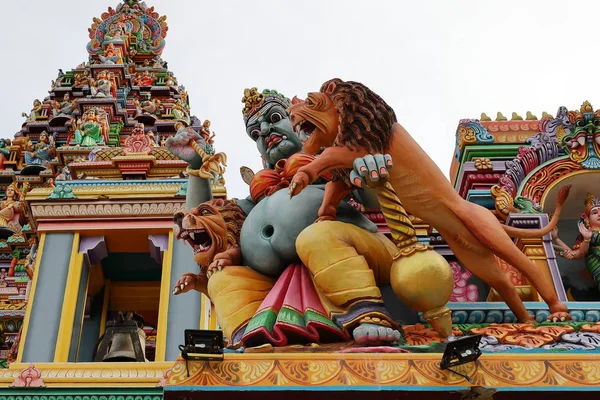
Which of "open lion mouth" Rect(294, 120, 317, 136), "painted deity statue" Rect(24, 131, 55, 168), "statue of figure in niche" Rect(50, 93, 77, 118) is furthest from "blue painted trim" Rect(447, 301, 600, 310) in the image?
"statue of figure in niche" Rect(50, 93, 77, 118)

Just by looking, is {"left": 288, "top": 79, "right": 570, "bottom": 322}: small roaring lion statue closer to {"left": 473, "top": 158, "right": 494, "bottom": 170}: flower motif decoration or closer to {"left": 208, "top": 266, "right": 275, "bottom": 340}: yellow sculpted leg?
{"left": 208, "top": 266, "right": 275, "bottom": 340}: yellow sculpted leg

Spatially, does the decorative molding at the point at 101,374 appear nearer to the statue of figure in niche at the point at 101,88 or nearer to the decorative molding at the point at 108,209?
the decorative molding at the point at 108,209

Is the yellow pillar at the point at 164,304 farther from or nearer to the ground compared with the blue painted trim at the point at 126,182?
nearer to the ground

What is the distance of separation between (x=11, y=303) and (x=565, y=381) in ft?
33.4

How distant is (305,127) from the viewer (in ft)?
20.8

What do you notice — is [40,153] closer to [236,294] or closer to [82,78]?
[82,78]

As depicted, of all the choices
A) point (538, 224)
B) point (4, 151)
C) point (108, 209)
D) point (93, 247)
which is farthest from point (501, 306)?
point (4, 151)

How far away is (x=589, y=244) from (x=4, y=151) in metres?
13.3

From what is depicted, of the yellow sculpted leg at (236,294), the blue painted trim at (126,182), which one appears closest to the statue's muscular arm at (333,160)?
the yellow sculpted leg at (236,294)

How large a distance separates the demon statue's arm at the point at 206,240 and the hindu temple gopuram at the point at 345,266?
2 cm

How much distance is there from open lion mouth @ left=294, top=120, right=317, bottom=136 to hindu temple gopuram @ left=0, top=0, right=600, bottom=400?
0.09 feet

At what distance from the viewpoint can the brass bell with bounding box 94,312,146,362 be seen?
916 cm

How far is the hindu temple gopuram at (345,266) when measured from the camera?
5.07 metres

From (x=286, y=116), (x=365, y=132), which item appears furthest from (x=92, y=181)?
(x=365, y=132)
